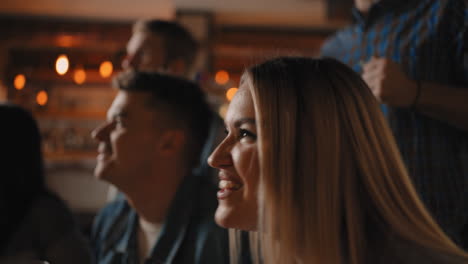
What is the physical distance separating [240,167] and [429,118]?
0.56 meters

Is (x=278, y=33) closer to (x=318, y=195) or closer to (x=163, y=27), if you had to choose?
(x=163, y=27)

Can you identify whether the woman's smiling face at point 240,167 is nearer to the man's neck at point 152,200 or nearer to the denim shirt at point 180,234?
the denim shirt at point 180,234

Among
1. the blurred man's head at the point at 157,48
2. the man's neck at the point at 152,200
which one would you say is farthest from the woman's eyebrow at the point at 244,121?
the blurred man's head at the point at 157,48

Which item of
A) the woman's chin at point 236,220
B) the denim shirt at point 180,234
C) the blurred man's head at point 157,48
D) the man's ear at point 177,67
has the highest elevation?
the blurred man's head at point 157,48

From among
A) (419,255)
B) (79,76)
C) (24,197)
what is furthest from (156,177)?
(79,76)

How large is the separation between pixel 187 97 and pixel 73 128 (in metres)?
3.51

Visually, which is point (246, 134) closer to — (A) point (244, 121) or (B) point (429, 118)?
(A) point (244, 121)

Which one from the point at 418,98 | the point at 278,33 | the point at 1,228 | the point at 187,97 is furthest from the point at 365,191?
the point at 278,33

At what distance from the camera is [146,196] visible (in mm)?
1304

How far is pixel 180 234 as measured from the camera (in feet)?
3.83

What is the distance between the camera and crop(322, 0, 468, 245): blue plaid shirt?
0.99 metres

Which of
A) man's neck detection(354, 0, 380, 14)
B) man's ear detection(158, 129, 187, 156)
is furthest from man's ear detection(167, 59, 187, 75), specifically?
man's neck detection(354, 0, 380, 14)

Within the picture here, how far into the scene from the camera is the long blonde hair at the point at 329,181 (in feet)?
2.02

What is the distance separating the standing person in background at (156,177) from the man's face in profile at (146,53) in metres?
0.30
